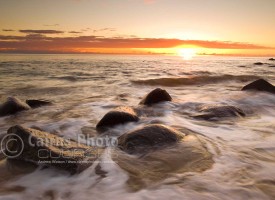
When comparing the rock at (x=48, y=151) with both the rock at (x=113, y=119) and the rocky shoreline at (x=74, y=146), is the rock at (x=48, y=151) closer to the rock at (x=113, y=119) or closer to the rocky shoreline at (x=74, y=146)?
the rocky shoreline at (x=74, y=146)

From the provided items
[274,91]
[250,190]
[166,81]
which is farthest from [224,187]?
[166,81]

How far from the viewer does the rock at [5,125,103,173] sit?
10.5 ft

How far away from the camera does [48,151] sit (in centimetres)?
328

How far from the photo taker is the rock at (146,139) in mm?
3762

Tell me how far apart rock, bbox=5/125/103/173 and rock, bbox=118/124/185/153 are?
0.42 meters

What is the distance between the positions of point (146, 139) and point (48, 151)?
1377mm

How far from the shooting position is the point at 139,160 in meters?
3.42

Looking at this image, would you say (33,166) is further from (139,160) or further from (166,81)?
(166,81)

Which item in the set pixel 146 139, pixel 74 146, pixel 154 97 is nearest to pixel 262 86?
pixel 154 97

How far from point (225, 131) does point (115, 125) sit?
201 cm

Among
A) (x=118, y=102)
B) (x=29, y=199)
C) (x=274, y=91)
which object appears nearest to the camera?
(x=29, y=199)

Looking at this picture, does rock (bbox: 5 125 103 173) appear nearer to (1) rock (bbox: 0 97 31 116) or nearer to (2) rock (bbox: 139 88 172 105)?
(1) rock (bbox: 0 97 31 116)

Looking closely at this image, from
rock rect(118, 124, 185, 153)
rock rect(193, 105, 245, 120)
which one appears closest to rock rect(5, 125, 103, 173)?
rock rect(118, 124, 185, 153)

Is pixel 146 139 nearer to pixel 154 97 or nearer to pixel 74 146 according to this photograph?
pixel 74 146
